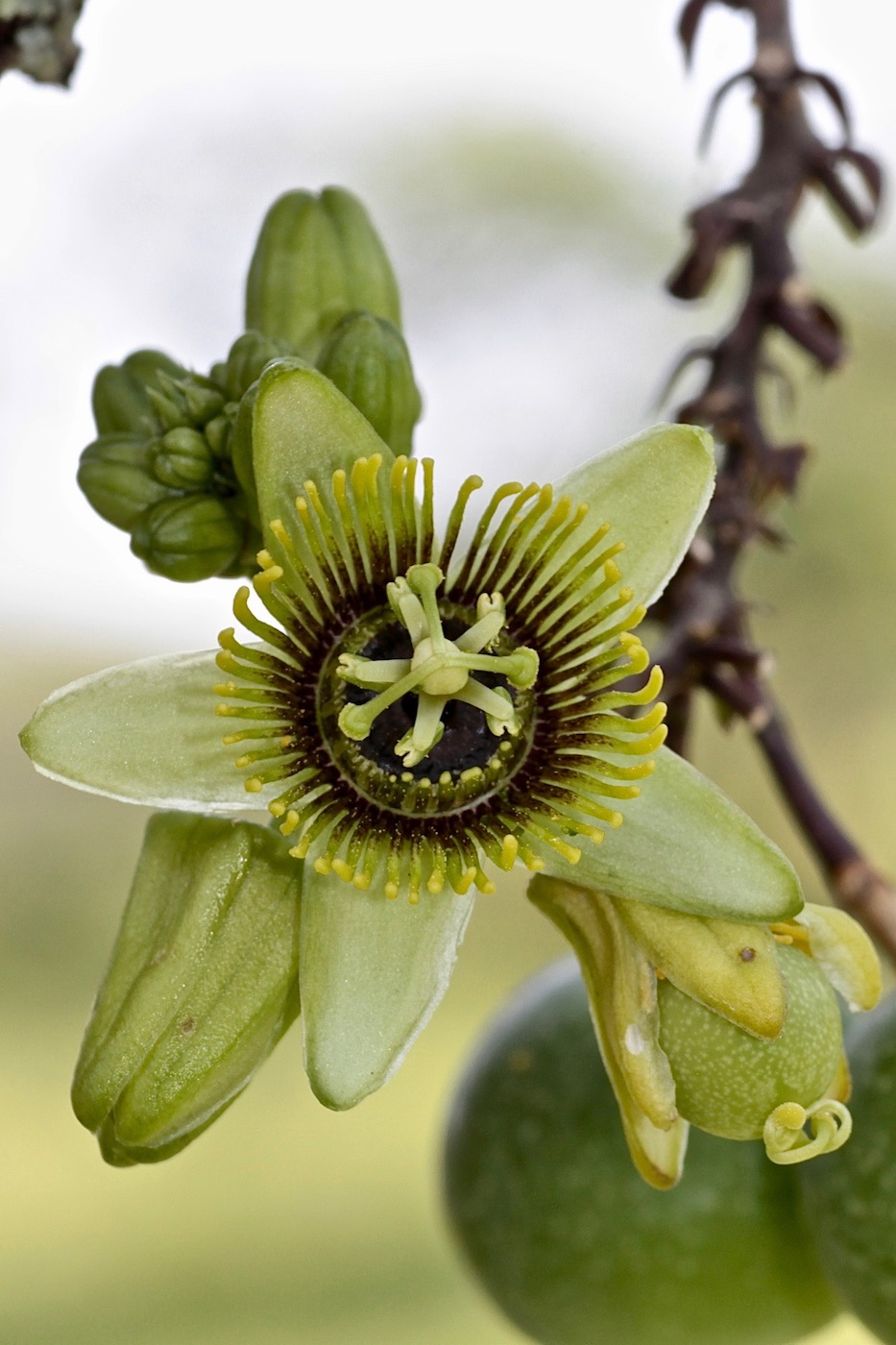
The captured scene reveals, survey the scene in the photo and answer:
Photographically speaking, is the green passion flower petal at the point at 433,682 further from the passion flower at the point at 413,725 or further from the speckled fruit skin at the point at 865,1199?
the speckled fruit skin at the point at 865,1199

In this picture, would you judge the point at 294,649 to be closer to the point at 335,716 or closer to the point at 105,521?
the point at 335,716

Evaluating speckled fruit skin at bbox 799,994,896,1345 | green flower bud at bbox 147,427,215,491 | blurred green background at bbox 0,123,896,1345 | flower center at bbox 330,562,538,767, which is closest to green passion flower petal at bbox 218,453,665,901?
flower center at bbox 330,562,538,767

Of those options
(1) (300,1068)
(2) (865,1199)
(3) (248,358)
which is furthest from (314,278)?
(1) (300,1068)

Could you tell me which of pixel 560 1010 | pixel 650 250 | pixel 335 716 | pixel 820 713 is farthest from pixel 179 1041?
pixel 650 250

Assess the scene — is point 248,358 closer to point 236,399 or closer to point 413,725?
point 236,399

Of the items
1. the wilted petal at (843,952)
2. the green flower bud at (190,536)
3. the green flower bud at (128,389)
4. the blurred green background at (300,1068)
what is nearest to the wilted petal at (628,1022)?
the wilted petal at (843,952)

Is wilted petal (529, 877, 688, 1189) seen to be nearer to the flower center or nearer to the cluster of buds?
the flower center
